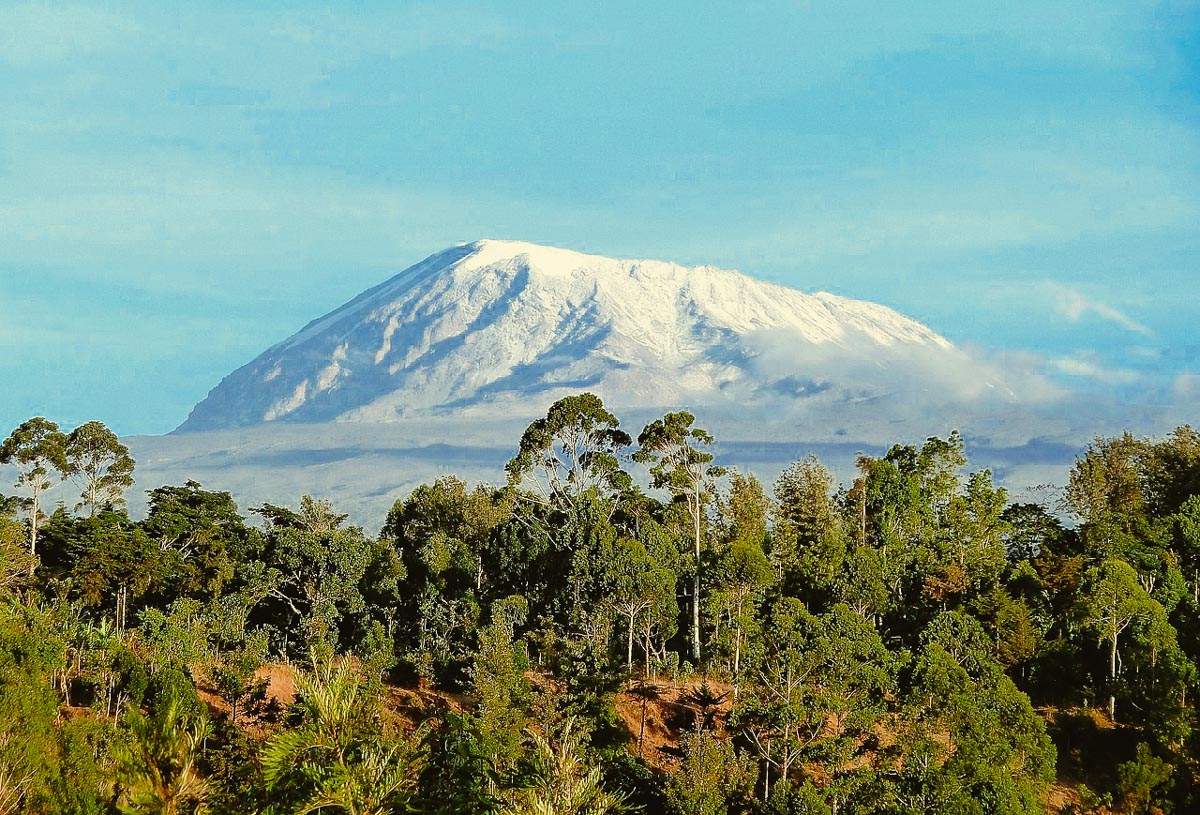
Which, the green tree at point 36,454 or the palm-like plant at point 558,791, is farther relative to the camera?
the green tree at point 36,454

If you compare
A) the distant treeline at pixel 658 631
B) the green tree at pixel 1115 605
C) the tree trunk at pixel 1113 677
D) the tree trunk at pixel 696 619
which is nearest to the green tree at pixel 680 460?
the distant treeline at pixel 658 631

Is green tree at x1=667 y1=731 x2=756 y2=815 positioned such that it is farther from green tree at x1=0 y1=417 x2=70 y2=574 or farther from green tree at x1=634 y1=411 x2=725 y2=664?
green tree at x1=0 y1=417 x2=70 y2=574

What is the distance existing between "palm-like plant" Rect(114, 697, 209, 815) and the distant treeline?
10.8 ft

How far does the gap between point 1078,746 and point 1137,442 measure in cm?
3536

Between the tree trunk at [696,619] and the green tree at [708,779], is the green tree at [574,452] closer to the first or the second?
the tree trunk at [696,619]

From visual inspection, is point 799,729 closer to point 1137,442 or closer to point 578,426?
point 578,426

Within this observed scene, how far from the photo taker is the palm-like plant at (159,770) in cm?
1336

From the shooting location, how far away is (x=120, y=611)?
48.9m

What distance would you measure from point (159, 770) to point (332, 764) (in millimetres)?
2025

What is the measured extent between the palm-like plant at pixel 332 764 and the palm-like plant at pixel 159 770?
905mm

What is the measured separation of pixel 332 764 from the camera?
46.4ft

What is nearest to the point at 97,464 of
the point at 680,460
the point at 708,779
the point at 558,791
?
the point at 680,460

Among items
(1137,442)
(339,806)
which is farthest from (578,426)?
(339,806)

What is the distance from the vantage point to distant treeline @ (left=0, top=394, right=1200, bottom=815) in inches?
1309
